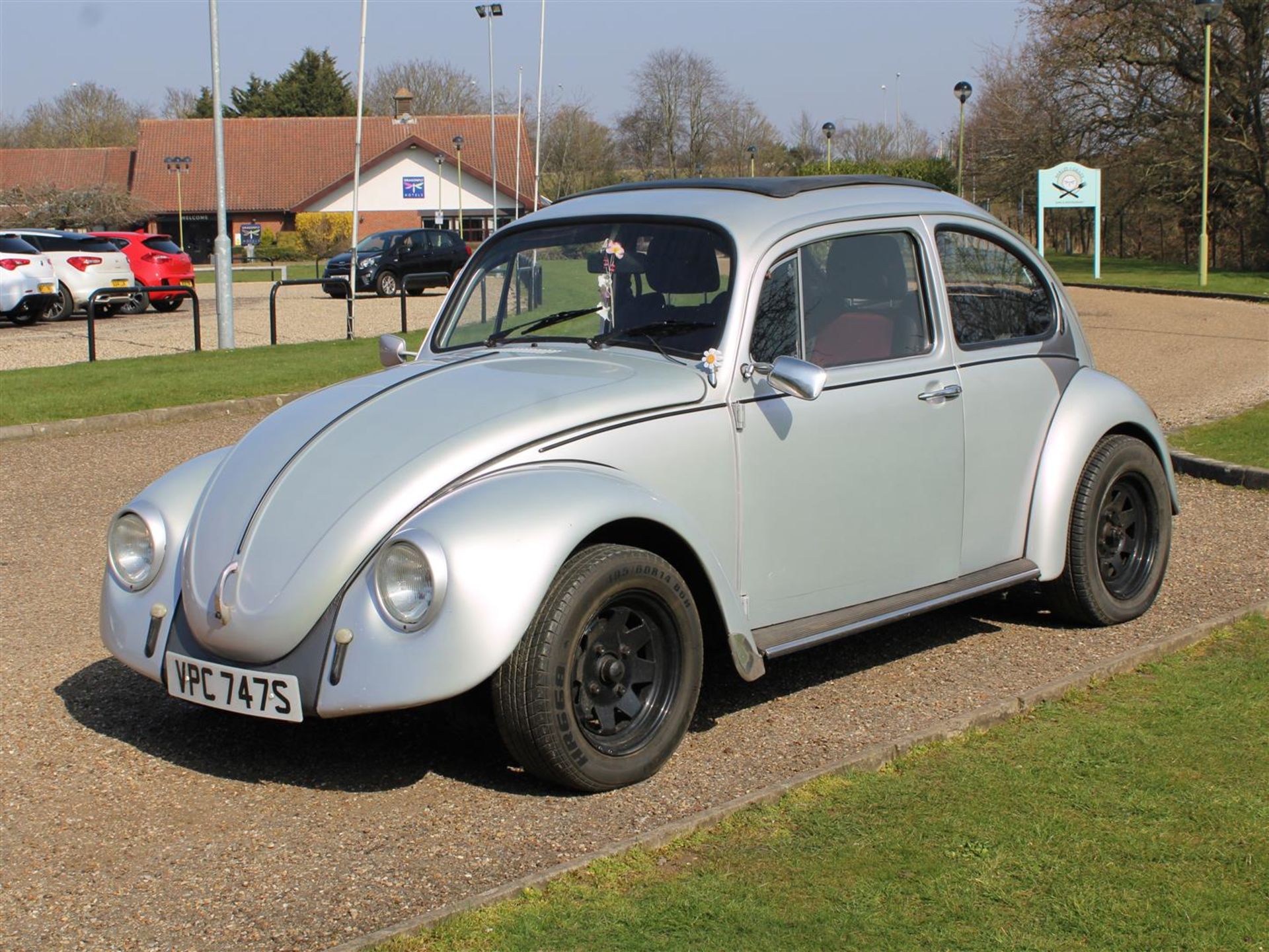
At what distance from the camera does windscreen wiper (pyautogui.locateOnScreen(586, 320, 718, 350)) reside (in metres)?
5.04

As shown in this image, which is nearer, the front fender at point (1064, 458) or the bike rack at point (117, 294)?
the front fender at point (1064, 458)

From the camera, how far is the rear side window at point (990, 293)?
577cm

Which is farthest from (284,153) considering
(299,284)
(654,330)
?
(654,330)

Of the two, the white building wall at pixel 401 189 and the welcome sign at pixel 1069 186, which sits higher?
the white building wall at pixel 401 189

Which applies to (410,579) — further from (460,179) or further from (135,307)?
(460,179)

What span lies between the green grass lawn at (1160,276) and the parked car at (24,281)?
18.8 meters

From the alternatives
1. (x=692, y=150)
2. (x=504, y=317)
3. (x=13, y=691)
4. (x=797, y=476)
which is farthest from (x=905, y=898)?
(x=692, y=150)

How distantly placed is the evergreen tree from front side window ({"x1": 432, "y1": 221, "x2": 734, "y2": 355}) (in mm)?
89472

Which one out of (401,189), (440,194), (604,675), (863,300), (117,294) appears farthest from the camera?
(401,189)

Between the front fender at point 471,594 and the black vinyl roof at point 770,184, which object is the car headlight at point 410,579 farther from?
the black vinyl roof at point 770,184

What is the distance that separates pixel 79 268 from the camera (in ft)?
82.1

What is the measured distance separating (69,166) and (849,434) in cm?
7859

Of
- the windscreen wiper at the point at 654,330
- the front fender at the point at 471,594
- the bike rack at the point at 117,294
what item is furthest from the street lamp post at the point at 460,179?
the front fender at the point at 471,594

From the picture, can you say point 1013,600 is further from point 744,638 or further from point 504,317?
point 504,317
